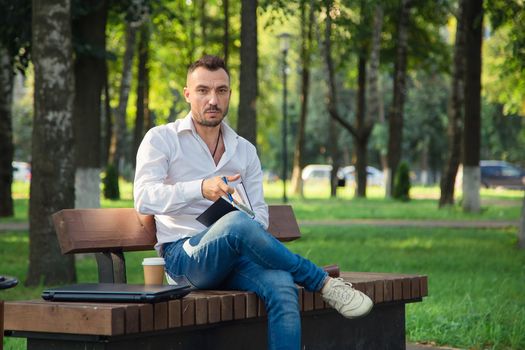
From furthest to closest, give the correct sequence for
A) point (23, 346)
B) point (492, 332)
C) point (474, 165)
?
point (474, 165)
point (492, 332)
point (23, 346)

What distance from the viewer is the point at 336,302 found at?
5902mm

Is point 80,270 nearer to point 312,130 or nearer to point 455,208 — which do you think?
point 455,208

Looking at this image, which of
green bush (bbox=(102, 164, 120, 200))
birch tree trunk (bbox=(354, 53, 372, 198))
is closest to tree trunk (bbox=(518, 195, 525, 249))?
green bush (bbox=(102, 164, 120, 200))

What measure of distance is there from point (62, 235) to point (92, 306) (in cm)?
126

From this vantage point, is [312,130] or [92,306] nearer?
[92,306]

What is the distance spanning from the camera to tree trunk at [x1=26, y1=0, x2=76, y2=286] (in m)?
12.2

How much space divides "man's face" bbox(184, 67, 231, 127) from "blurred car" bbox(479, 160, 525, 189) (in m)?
64.7

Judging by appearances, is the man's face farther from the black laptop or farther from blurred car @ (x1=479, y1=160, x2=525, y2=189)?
blurred car @ (x1=479, y1=160, x2=525, y2=189)

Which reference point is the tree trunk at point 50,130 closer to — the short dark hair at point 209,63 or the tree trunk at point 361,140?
the short dark hair at point 209,63

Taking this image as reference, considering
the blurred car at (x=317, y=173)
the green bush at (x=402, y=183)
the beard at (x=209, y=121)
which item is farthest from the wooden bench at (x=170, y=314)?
the blurred car at (x=317, y=173)

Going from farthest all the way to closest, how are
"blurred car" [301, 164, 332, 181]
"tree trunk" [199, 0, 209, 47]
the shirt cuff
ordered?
"blurred car" [301, 164, 332, 181] < "tree trunk" [199, 0, 209, 47] < the shirt cuff

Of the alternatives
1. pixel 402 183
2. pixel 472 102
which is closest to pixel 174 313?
pixel 472 102

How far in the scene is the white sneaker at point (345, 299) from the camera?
5825 mm

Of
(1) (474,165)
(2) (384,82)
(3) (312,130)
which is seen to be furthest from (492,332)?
(3) (312,130)
